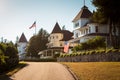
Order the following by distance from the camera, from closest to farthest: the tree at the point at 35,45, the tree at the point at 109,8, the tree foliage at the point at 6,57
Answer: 1. the tree foliage at the point at 6,57
2. the tree at the point at 109,8
3. the tree at the point at 35,45

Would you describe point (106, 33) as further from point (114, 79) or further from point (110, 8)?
point (114, 79)

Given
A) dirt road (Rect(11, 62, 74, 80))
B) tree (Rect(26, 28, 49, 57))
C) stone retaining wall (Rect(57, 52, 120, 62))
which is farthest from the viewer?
tree (Rect(26, 28, 49, 57))

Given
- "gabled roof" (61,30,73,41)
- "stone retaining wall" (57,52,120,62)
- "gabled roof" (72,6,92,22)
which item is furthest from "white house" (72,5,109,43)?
"gabled roof" (61,30,73,41)

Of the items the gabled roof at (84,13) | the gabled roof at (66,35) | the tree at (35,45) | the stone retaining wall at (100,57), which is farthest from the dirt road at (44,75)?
the tree at (35,45)

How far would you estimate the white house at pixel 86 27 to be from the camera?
71.1m

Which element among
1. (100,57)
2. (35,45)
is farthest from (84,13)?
(100,57)

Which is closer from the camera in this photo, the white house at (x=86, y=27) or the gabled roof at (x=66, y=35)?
the white house at (x=86, y=27)

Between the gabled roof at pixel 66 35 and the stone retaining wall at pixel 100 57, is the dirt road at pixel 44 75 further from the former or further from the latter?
the gabled roof at pixel 66 35

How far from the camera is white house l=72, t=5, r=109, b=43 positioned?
2798 inches

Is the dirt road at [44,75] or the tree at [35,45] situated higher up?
the tree at [35,45]

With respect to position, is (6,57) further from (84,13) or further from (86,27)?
(84,13)

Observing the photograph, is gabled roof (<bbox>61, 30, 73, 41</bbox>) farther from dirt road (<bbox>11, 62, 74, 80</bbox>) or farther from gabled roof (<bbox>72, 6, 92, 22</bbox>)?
dirt road (<bbox>11, 62, 74, 80</bbox>)

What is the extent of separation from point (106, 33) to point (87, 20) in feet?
27.5

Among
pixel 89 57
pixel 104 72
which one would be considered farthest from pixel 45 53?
pixel 104 72
